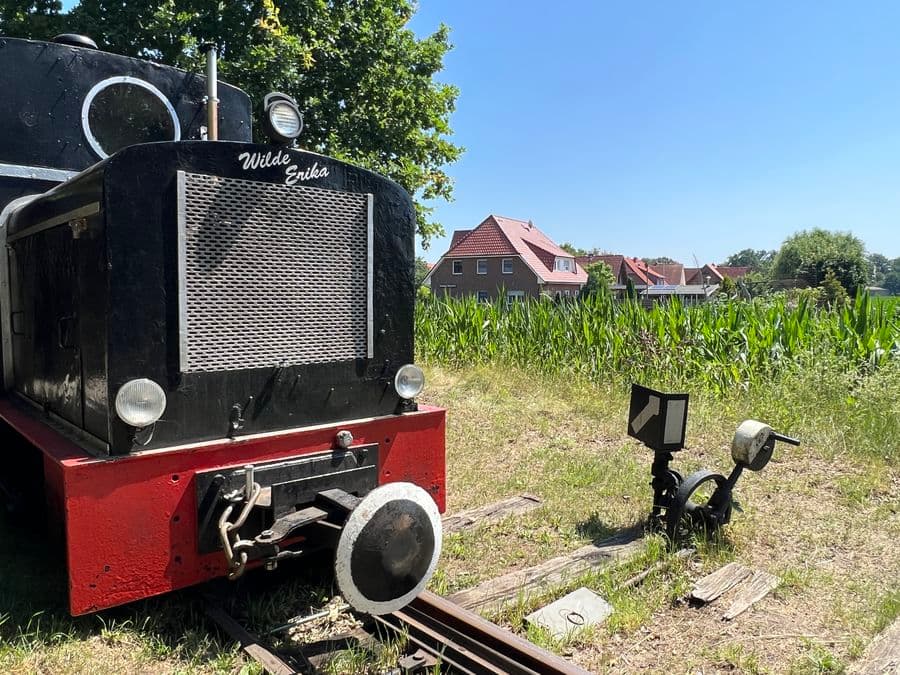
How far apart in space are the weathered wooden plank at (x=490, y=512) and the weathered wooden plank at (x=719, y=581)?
4.82 ft

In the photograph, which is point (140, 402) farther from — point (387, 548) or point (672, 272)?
point (672, 272)

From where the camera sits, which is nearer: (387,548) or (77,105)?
(387,548)

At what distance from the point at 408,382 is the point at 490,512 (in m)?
1.71

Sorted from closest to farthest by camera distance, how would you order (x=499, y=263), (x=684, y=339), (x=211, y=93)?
(x=211, y=93) < (x=684, y=339) < (x=499, y=263)

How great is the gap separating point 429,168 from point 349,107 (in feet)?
8.65

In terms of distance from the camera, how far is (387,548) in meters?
2.53

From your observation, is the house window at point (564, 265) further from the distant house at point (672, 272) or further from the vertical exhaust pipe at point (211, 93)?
the vertical exhaust pipe at point (211, 93)

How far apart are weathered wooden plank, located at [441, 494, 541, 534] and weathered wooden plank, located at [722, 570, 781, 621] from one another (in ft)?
5.33

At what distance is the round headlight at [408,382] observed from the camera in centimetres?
357

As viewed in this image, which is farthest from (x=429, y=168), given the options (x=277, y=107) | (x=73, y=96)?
(x=277, y=107)

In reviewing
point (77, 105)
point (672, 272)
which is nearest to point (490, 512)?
point (77, 105)

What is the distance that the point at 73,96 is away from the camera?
13.4 ft

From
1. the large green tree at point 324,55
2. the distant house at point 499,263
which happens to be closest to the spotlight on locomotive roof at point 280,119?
the large green tree at point 324,55

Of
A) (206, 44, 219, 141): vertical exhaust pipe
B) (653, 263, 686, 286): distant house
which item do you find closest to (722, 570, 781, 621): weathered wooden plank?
(206, 44, 219, 141): vertical exhaust pipe
